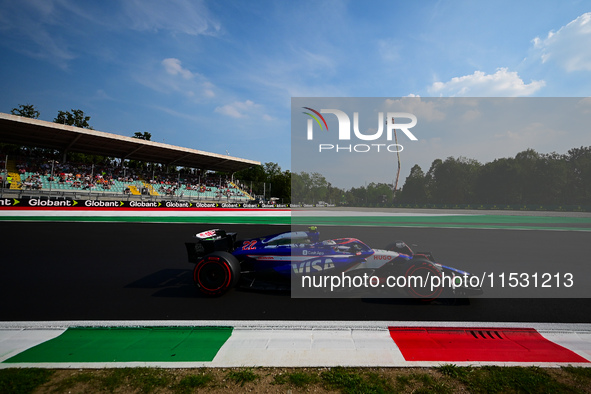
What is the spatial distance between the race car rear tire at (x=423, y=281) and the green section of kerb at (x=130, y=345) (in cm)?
242

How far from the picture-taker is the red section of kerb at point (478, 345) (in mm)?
2631

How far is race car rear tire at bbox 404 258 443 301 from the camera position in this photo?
12.7ft

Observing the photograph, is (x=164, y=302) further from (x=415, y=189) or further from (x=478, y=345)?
(x=415, y=189)

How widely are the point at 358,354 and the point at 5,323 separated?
3871 millimetres

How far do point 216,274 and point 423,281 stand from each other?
2.88 metres

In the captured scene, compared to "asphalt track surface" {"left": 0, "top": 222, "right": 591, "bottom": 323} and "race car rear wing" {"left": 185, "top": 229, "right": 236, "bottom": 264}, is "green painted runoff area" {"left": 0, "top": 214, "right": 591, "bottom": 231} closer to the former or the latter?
"asphalt track surface" {"left": 0, "top": 222, "right": 591, "bottom": 323}

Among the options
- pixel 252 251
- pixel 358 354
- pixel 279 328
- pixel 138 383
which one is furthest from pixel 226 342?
pixel 252 251

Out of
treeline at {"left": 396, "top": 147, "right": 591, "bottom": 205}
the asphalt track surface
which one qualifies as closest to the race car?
the asphalt track surface

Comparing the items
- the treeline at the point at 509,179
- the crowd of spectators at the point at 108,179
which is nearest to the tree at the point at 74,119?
the crowd of spectators at the point at 108,179

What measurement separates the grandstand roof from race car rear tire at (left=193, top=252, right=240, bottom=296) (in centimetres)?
2582

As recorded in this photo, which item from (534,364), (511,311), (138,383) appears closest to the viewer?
(138,383)

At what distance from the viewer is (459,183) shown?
2333cm

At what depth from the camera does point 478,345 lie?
9.38 ft

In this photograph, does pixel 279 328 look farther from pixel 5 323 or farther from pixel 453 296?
pixel 5 323
